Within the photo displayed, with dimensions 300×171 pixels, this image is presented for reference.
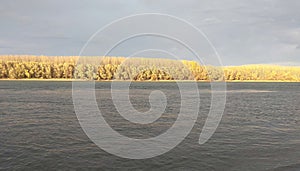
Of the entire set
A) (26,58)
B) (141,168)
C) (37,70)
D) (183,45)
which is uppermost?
(26,58)

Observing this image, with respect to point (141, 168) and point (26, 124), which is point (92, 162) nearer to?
point (141, 168)

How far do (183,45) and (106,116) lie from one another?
1873 cm

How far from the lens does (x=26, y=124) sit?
23453mm

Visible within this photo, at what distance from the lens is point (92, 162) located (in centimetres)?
1411

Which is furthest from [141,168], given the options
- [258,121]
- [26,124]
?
[258,121]

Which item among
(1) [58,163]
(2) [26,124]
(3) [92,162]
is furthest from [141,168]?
(2) [26,124]

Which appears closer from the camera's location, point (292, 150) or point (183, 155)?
point (183, 155)

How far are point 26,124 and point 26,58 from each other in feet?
619

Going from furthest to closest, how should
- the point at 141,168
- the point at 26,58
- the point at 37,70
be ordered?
the point at 26,58
the point at 37,70
the point at 141,168

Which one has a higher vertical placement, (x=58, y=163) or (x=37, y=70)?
(x=37, y=70)

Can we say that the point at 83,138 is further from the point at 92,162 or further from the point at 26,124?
the point at 26,124

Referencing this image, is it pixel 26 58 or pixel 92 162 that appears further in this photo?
pixel 26 58

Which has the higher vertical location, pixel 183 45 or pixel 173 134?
pixel 183 45

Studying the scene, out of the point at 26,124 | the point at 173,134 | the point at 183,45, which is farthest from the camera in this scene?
the point at 26,124
